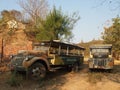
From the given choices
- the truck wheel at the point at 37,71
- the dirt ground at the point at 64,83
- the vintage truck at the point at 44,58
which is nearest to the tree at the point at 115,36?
the vintage truck at the point at 44,58

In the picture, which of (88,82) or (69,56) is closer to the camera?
(88,82)

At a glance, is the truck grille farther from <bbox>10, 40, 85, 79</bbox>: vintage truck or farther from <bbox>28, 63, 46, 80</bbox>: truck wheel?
<bbox>28, 63, 46, 80</bbox>: truck wheel

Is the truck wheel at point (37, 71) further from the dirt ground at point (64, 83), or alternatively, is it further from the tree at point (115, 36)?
the tree at point (115, 36)

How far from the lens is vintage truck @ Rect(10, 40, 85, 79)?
14898 millimetres

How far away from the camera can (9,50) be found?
24.3 m

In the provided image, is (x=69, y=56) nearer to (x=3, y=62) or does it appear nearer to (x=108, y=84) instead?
(x=108, y=84)

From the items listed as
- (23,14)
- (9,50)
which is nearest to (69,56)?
(9,50)

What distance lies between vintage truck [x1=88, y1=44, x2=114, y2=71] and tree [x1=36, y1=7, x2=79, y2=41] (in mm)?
8032

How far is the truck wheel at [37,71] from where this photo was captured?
14828mm

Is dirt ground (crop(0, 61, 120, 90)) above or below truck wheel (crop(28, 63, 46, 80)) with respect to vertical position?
below

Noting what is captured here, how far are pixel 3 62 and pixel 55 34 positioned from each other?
8986 millimetres

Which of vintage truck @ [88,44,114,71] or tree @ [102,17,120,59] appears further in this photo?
tree @ [102,17,120,59]

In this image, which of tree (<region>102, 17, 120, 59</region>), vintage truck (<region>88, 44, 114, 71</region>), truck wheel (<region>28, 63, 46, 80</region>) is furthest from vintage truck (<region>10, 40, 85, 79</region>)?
tree (<region>102, 17, 120, 59</region>)

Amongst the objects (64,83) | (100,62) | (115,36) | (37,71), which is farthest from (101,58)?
(115,36)
